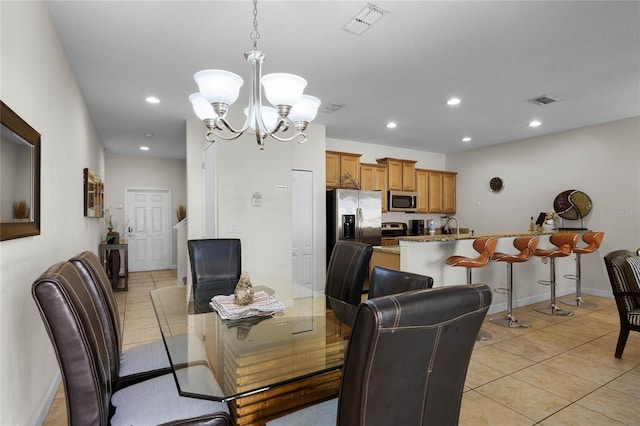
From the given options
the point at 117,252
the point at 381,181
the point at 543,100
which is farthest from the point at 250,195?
the point at 543,100

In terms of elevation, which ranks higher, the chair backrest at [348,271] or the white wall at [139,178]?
the white wall at [139,178]

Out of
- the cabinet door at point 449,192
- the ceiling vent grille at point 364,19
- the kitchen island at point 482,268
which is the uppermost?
the ceiling vent grille at point 364,19

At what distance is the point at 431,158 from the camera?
24.4 ft

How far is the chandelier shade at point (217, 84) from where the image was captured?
6.02ft

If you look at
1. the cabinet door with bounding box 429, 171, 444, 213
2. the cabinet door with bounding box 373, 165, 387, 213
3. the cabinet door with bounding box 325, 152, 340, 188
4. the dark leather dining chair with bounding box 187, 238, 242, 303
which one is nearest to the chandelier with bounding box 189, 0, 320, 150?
the dark leather dining chair with bounding box 187, 238, 242, 303

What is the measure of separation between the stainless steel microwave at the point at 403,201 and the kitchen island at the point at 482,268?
202 centimetres

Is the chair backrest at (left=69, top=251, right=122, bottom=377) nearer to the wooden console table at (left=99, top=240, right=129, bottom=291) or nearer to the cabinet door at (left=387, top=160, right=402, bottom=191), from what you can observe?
the wooden console table at (left=99, top=240, right=129, bottom=291)

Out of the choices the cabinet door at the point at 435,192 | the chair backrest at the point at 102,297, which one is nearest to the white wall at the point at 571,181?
the cabinet door at the point at 435,192

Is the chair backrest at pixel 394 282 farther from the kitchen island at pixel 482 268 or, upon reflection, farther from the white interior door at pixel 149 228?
the white interior door at pixel 149 228

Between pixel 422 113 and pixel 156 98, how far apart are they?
3.36 meters

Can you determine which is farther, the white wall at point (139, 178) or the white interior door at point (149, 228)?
the white interior door at point (149, 228)

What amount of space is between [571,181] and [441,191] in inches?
90.2

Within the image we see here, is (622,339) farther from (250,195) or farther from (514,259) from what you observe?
(250,195)

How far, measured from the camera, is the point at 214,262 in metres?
3.01
